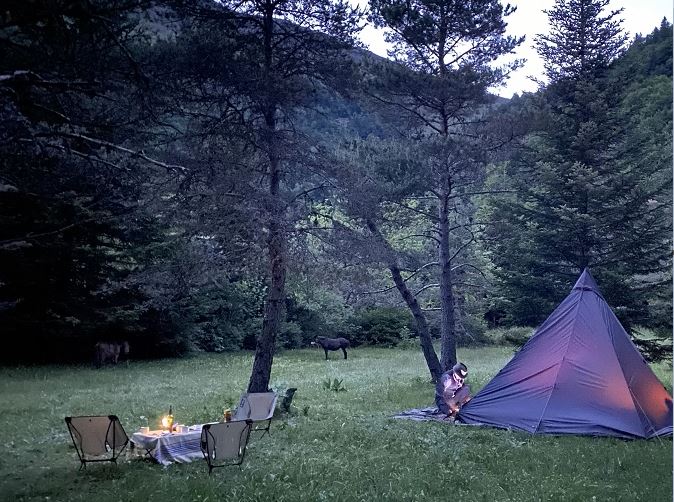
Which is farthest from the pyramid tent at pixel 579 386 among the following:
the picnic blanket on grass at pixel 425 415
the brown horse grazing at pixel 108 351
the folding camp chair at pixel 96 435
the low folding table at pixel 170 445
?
the brown horse grazing at pixel 108 351

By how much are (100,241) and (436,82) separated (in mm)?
A: 13714

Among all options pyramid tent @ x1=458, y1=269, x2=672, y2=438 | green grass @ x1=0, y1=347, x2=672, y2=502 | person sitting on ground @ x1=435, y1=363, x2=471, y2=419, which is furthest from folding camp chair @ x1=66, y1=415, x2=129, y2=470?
pyramid tent @ x1=458, y1=269, x2=672, y2=438

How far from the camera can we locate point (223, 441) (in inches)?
315

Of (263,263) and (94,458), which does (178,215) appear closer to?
(263,263)

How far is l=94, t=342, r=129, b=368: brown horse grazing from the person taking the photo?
21.0 meters

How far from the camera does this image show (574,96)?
2019 cm

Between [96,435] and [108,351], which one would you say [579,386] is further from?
[108,351]

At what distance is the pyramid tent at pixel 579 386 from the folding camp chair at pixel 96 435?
6449 millimetres

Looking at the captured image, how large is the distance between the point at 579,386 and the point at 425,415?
3.09m

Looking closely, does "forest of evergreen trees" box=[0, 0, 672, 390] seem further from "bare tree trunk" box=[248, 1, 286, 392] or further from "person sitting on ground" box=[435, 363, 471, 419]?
"person sitting on ground" box=[435, 363, 471, 419]

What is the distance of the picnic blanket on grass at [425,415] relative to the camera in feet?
38.0

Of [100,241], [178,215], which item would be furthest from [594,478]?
[100,241]

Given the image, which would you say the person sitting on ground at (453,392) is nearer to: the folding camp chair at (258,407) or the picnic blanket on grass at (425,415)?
the picnic blanket on grass at (425,415)

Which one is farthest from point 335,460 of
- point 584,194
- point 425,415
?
point 584,194
